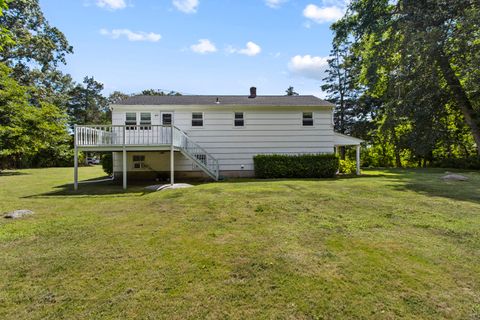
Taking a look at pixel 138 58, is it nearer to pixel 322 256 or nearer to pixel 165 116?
pixel 165 116

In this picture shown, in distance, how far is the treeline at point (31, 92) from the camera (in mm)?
19844

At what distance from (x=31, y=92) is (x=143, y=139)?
21.4 metres

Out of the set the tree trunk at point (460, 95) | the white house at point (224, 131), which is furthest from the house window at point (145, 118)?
the tree trunk at point (460, 95)

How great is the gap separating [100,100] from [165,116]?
43.3 meters

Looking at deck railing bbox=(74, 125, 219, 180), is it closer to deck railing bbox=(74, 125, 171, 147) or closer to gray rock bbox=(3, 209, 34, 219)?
deck railing bbox=(74, 125, 171, 147)

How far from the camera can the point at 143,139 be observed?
A: 505 inches

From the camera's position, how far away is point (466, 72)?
13.5 meters

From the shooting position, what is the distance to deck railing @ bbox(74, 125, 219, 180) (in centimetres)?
1120

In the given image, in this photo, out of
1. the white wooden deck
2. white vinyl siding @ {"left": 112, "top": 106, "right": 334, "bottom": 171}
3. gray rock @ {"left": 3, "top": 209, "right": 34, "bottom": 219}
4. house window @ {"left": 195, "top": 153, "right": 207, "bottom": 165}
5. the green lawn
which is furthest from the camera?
white vinyl siding @ {"left": 112, "top": 106, "right": 334, "bottom": 171}

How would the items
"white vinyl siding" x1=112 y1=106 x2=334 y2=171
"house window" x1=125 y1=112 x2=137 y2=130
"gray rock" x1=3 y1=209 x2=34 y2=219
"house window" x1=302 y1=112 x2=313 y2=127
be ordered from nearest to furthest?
"gray rock" x1=3 y1=209 x2=34 y2=219 → "house window" x1=125 y1=112 x2=137 y2=130 → "white vinyl siding" x1=112 y1=106 x2=334 y2=171 → "house window" x1=302 y1=112 x2=313 y2=127

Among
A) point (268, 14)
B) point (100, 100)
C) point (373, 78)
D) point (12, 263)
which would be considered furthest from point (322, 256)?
point (100, 100)

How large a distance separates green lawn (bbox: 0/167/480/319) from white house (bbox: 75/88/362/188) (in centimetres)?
757

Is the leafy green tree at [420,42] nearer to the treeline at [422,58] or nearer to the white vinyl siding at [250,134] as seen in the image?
the treeline at [422,58]

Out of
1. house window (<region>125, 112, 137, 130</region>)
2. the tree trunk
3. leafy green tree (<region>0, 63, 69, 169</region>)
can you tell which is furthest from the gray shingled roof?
leafy green tree (<region>0, 63, 69, 169</region>)
